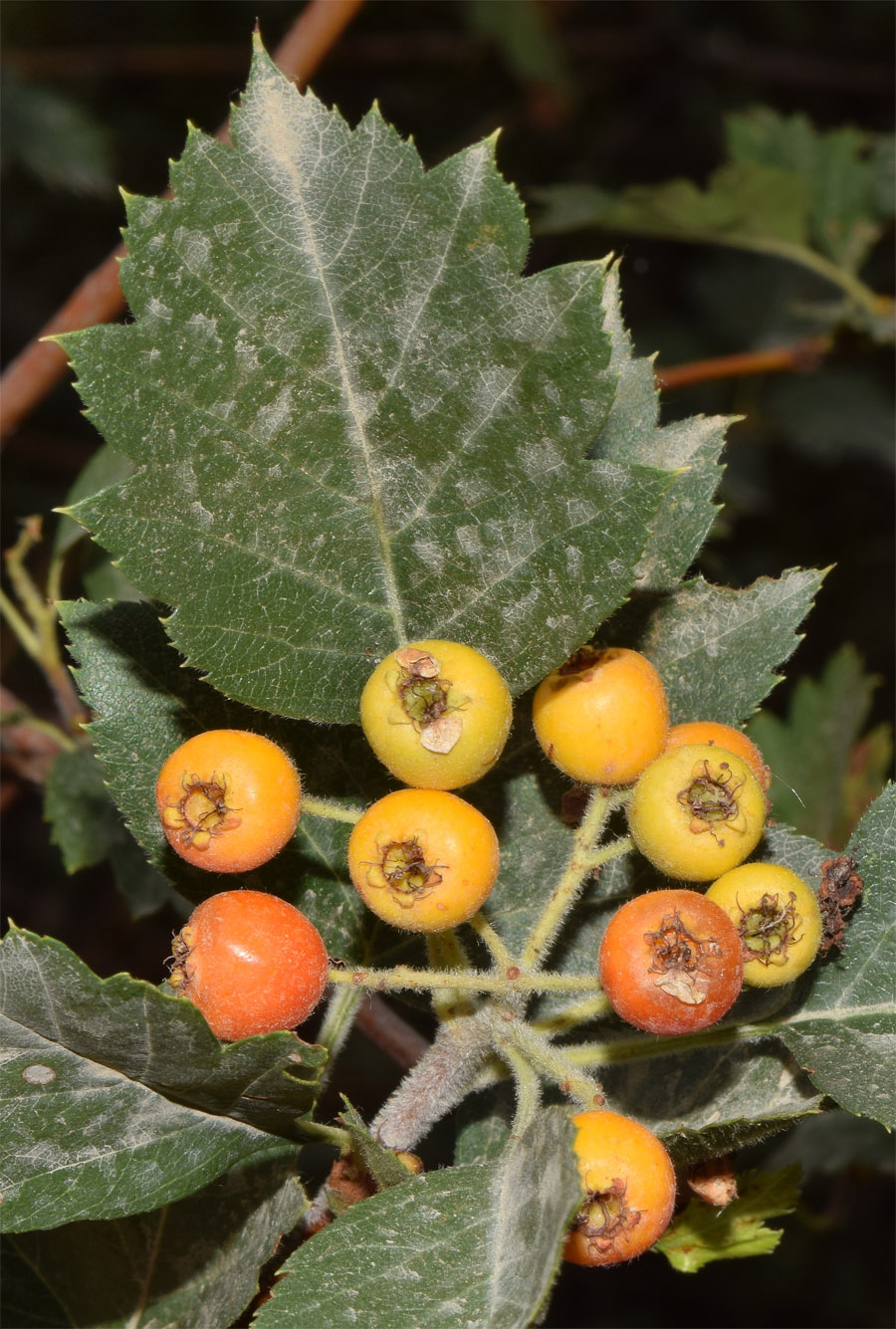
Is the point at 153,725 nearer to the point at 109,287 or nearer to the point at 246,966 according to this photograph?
the point at 246,966

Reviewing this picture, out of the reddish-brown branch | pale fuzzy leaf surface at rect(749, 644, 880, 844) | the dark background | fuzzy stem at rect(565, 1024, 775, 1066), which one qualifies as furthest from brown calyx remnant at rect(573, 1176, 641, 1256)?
the dark background

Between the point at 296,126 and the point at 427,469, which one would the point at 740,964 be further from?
the point at 296,126

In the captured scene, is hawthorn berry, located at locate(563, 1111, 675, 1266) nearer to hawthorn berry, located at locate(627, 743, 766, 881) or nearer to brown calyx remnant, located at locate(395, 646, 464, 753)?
hawthorn berry, located at locate(627, 743, 766, 881)

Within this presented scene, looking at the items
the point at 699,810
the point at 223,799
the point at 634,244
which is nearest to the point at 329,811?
the point at 223,799

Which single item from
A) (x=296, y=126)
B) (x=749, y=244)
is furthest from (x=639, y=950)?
(x=749, y=244)

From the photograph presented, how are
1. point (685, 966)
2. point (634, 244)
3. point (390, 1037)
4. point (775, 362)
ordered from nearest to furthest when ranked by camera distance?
point (685, 966)
point (390, 1037)
point (775, 362)
point (634, 244)
